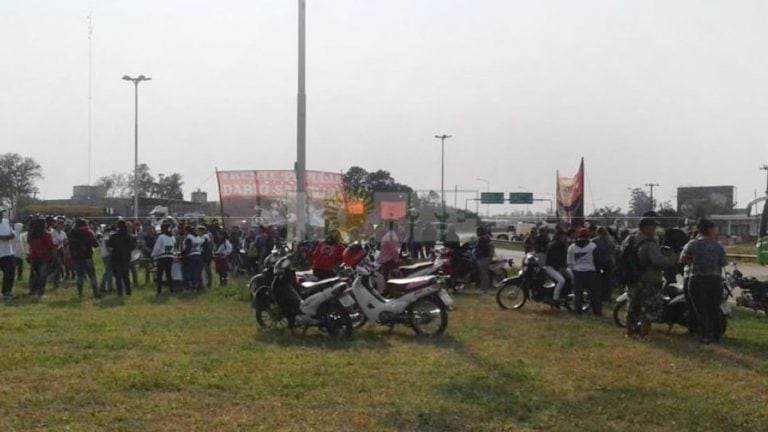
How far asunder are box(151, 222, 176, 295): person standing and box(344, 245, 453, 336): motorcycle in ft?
24.5

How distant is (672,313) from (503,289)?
4.73 m

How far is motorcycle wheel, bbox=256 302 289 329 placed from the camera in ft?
41.3

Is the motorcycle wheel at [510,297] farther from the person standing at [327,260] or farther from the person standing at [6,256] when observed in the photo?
the person standing at [6,256]

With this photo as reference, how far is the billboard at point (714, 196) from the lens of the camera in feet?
262

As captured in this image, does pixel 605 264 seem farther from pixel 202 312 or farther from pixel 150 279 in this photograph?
pixel 150 279

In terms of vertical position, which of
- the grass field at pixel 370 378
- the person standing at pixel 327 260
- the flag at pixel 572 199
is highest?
the flag at pixel 572 199

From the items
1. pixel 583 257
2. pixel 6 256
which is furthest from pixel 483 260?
pixel 6 256

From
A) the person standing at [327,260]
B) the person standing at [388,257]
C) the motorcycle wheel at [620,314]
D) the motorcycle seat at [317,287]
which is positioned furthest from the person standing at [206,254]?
the motorcycle wheel at [620,314]

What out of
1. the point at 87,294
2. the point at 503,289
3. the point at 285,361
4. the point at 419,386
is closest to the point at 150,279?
the point at 87,294

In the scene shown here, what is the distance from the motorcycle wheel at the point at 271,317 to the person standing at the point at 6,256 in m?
6.61

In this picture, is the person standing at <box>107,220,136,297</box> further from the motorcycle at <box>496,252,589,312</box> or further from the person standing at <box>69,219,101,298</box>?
the motorcycle at <box>496,252,589,312</box>

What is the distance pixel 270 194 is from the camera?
27859 mm

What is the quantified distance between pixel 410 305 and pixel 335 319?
1.15 metres

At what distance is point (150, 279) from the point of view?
74.2 feet
